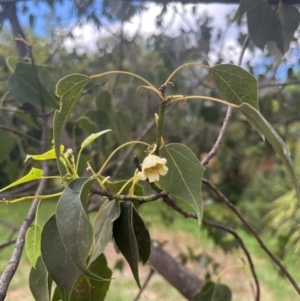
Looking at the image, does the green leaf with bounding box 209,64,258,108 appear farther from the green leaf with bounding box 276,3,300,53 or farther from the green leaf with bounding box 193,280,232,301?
the green leaf with bounding box 193,280,232,301

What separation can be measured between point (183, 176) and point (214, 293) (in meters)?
0.36

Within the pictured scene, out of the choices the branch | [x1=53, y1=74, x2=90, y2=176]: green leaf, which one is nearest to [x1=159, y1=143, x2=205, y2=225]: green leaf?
[x1=53, y1=74, x2=90, y2=176]: green leaf

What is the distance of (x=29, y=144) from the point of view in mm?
1066

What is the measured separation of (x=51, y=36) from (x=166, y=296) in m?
1.29

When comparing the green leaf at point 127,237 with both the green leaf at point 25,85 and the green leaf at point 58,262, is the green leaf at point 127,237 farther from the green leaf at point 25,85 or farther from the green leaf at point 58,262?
the green leaf at point 25,85

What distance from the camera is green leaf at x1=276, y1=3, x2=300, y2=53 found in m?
0.56

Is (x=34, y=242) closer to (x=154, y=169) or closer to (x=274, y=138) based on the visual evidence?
(x=154, y=169)

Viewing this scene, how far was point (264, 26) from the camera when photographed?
1.83 ft

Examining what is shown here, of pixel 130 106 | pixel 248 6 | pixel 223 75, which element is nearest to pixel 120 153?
pixel 130 106

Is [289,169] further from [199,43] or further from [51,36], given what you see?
[51,36]

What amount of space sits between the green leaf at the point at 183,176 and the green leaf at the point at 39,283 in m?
0.14

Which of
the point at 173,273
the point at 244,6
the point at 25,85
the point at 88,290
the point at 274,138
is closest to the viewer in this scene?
the point at 274,138

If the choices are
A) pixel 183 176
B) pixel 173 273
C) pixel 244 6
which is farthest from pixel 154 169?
pixel 173 273

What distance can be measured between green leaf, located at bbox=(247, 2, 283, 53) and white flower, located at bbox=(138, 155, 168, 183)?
1.00ft
